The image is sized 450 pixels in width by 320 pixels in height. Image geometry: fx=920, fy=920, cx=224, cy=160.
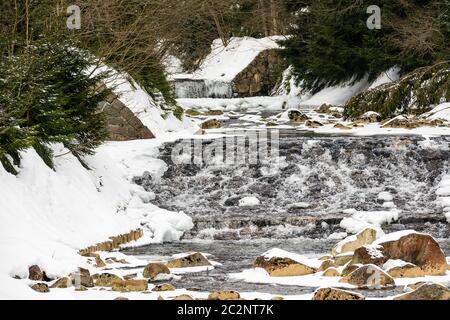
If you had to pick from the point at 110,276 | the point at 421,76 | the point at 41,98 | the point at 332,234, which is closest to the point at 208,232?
the point at 332,234

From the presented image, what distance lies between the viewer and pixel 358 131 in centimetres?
1927

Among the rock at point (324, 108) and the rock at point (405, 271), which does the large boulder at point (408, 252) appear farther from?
the rock at point (324, 108)

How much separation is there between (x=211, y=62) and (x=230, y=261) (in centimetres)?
2820

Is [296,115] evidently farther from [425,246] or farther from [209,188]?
[425,246]

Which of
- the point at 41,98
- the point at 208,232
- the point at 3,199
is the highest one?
the point at 41,98

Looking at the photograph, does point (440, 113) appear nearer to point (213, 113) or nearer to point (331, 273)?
point (213, 113)

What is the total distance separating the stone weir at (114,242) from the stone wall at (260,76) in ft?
76.0

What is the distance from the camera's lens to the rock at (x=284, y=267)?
376 inches

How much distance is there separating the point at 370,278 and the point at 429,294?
4.02 feet

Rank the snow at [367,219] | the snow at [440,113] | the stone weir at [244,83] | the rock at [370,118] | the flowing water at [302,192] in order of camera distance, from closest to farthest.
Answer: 1. the flowing water at [302,192]
2. the snow at [367,219]
3. the snow at [440,113]
4. the rock at [370,118]
5. the stone weir at [244,83]

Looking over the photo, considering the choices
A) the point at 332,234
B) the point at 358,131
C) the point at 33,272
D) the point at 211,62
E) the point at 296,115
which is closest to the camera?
the point at 33,272

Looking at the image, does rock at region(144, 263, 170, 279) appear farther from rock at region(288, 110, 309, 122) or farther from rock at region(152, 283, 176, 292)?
rock at region(288, 110, 309, 122)

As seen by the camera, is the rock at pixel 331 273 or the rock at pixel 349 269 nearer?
the rock at pixel 349 269

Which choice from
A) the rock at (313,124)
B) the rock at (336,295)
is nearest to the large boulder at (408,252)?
the rock at (336,295)
